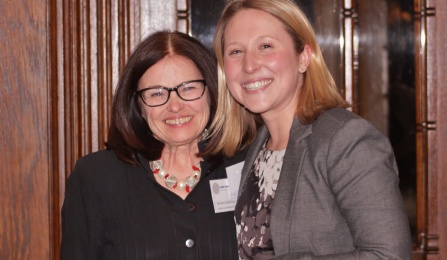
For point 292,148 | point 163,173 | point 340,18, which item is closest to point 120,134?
point 163,173

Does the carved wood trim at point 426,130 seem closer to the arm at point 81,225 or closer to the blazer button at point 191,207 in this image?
the blazer button at point 191,207

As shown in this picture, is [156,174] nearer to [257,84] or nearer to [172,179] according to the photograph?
[172,179]

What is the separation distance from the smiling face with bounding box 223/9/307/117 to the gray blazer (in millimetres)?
105

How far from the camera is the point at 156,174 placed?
7.08 ft

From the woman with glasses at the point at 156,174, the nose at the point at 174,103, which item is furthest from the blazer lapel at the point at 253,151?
the nose at the point at 174,103

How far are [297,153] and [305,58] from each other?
Result: 302mm

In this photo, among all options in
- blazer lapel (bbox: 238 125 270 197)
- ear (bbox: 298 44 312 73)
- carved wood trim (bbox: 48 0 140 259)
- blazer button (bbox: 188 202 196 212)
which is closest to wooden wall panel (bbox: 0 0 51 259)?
carved wood trim (bbox: 48 0 140 259)

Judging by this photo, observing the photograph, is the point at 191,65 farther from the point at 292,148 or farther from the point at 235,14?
the point at 292,148

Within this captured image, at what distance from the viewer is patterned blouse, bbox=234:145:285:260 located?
5.98 ft

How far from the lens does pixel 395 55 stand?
8.93 ft

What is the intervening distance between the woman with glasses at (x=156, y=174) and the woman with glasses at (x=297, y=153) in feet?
0.31

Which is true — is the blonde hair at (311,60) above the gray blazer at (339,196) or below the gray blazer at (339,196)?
above

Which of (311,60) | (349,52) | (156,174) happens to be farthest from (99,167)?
(349,52)

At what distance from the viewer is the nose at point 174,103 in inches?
81.7
